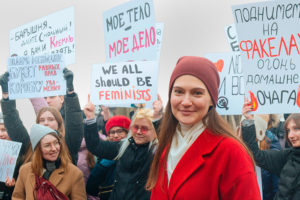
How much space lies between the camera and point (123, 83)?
10.1 feet

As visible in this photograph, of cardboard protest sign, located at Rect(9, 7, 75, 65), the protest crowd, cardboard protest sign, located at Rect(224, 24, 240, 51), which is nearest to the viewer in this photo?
the protest crowd

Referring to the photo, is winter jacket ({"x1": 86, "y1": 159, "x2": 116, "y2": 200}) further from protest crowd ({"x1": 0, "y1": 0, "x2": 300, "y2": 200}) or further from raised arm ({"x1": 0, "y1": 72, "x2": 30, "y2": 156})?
raised arm ({"x1": 0, "y1": 72, "x2": 30, "y2": 156})

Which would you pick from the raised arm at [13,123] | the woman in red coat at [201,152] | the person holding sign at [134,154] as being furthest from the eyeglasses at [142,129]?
the raised arm at [13,123]

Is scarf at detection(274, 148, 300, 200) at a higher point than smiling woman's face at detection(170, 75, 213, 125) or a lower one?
lower

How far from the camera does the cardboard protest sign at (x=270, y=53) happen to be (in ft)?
8.64

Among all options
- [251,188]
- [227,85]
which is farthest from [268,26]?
[251,188]

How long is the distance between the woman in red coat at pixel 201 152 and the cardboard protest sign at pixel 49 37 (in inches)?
83.8

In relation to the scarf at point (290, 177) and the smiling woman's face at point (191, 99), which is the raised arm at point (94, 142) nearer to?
the scarf at point (290, 177)

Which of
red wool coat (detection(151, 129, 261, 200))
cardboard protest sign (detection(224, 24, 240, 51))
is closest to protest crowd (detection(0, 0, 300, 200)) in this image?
red wool coat (detection(151, 129, 261, 200))

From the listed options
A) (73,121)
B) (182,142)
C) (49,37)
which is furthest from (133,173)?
(49,37)

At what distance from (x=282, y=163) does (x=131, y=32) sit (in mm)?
1612

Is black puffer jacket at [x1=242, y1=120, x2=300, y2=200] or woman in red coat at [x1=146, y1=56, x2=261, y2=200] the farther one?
black puffer jacket at [x1=242, y1=120, x2=300, y2=200]

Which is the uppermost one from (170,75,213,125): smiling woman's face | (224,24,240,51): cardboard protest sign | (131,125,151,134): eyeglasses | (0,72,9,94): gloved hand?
(224,24,240,51): cardboard protest sign

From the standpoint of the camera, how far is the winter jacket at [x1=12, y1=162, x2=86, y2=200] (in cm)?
264
